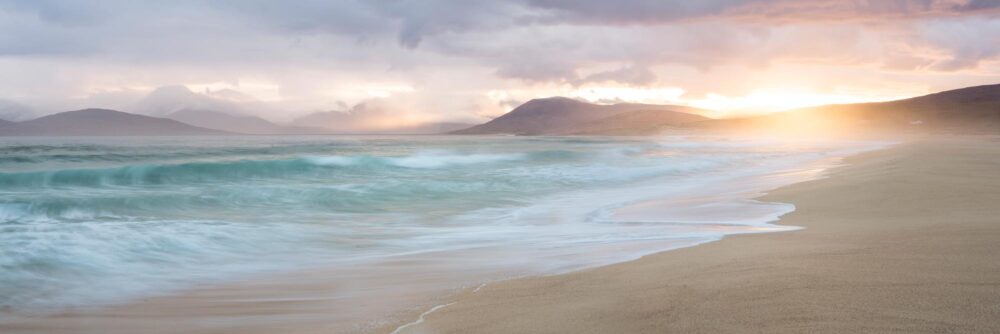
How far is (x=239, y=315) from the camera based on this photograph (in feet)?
12.2

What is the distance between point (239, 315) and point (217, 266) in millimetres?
2072

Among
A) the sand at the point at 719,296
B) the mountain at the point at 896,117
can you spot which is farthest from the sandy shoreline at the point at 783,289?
the mountain at the point at 896,117

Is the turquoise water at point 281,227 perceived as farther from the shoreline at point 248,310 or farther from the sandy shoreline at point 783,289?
the sandy shoreline at point 783,289

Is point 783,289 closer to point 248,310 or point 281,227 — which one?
point 248,310

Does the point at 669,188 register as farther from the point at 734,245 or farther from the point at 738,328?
the point at 738,328

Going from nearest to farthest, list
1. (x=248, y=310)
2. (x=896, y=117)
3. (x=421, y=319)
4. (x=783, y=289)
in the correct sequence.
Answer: (x=783, y=289)
(x=421, y=319)
(x=248, y=310)
(x=896, y=117)

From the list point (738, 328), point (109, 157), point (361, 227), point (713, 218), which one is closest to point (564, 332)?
point (738, 328)

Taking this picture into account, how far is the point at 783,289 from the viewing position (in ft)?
8.97

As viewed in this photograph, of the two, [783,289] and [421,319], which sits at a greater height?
[783,289]

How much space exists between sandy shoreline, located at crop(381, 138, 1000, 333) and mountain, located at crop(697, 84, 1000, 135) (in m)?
74.8

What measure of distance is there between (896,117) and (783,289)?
10836cm

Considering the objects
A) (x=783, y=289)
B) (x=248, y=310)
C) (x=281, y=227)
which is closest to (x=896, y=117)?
(x=281, y=227)

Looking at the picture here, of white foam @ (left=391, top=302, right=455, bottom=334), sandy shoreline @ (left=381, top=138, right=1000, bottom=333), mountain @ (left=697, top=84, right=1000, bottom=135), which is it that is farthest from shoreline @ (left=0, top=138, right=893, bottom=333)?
mountain @ (left=697, top=84, right=1000, bottom=135)

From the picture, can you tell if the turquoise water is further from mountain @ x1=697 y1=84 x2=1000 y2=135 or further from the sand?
mountain @ x1=697 y1=84 x2=1000 y2=135
